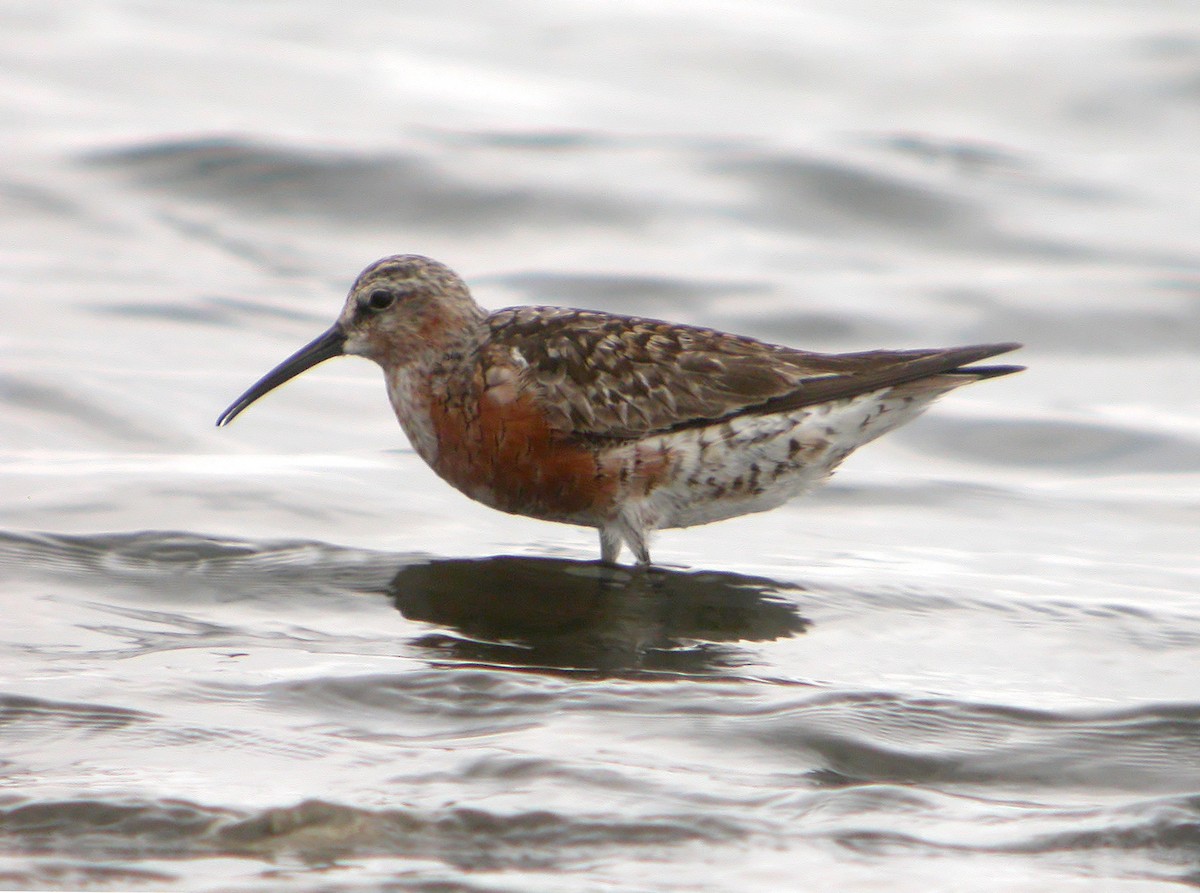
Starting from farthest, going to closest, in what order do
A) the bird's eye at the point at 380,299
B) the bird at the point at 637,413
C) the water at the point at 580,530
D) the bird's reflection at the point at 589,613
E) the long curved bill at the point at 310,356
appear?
the long curved bill at the point at 310,356 → the bird's eye at the point at 380,299 → the bird at the point at 637,413 → the bird's reflection at the point at 589,613 → the water at the point at 580,530

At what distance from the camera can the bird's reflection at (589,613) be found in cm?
747

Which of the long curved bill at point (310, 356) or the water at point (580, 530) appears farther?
the long curved bill at point (310, 356)

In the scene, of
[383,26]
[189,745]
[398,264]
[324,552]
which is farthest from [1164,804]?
[383,26]

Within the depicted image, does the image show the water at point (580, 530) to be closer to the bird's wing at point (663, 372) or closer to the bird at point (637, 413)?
the bird at point (637, 413)

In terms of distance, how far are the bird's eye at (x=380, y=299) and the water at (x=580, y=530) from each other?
118cm

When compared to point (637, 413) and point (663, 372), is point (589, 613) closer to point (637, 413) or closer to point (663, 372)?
point (637, 413)

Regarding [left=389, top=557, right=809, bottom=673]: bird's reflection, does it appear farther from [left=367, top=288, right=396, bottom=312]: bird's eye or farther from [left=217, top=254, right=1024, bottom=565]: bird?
[left=367, top=288, right=396, bottom=312]: bird's eye

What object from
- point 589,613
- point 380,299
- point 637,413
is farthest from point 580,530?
point 589,613

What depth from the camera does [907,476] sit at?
11516 millimetres

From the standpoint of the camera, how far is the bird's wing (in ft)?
29.0

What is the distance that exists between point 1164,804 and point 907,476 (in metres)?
5.79

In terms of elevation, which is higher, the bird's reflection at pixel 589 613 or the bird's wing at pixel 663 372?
the bird's wing at pixel 663 372

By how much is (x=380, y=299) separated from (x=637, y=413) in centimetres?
161

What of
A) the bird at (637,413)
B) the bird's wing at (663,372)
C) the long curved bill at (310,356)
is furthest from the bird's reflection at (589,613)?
the long curved bill at (310,356)
